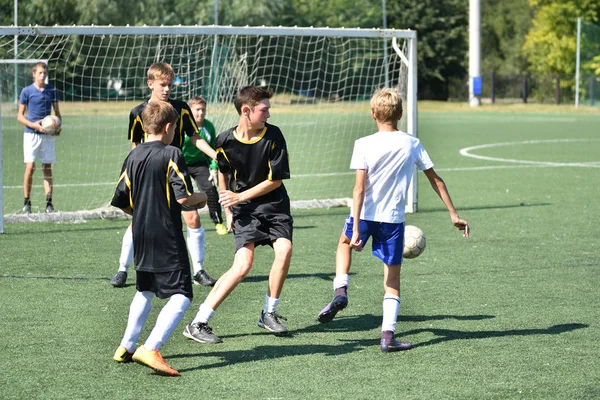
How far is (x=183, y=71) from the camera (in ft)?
62.2

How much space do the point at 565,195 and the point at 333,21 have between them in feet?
126

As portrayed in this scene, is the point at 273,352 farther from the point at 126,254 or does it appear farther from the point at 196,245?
the point at 126,254

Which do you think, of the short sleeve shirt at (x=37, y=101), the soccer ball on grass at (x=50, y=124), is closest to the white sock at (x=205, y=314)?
the soccer ball on grass at (x=50, y=124)

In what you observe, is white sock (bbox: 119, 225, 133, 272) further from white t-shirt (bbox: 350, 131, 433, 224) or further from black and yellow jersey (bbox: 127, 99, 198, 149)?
white t-shirt (bbox: 350, 131, 433, 224)

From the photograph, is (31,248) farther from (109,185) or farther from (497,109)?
(497,109)

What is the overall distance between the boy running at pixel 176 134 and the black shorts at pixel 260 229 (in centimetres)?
97

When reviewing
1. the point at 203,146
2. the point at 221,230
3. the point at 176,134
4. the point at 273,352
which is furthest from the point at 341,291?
the point at 221,230

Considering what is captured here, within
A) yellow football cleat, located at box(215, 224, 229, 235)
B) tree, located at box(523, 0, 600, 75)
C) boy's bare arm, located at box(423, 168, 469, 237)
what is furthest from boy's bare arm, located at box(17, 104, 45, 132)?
tree, located at box(523, 0, 600, 75)

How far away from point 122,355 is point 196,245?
251cm

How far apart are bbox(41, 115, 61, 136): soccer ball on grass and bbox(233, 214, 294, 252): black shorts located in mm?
6599

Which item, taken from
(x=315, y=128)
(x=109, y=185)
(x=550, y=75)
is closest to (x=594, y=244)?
(x=109, y=185)

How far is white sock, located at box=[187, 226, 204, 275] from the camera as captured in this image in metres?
7.99

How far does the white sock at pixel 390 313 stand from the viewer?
594 centimetres

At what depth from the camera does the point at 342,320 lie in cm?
684
